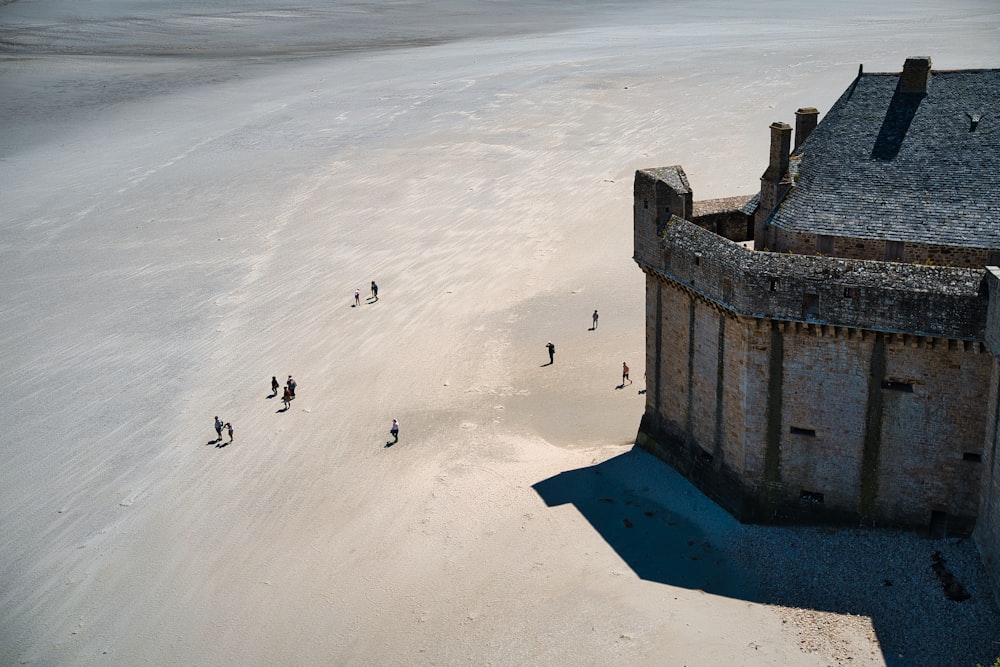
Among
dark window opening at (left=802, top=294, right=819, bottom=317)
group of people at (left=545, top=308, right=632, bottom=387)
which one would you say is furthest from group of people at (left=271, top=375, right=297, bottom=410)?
dark window opening at (left=802, top=294, right=819, bottom=317)

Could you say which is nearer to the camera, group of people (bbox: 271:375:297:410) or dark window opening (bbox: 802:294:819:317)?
dark window opening (bbox: 802:294:819:317)

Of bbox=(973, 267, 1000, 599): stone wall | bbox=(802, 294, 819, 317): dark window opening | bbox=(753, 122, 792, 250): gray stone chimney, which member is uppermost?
bbox=(753, 122, 792, 250): gray stone chimney

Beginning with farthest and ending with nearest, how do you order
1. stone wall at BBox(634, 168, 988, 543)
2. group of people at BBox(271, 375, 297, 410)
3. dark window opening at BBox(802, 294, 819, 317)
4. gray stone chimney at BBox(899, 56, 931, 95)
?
group of people at BBox(271, 375, 297, 410) < gray stone chimney at BBox(899, 56, 931, 95) < dark window opening at BBox(802, 294, 819, 317) < stone wall at BBox(634, 168, 988, 543)

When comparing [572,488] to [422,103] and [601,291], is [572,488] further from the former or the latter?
[422,103]

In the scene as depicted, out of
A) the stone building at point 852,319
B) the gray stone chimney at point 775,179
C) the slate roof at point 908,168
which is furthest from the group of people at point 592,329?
A: the slate roof at point 908,168

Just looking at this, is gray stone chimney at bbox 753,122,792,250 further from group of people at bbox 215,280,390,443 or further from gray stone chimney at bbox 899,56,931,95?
group of people at bbox 215,280,390,443
